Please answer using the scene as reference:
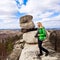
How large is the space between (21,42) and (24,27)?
2276 millimetres

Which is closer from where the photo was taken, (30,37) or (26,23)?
(30,37)

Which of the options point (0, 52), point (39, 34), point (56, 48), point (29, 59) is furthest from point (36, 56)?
point (0, 52)

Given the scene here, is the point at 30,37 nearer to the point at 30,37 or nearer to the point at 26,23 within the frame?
the point at 30,37

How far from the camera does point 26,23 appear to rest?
2855cm

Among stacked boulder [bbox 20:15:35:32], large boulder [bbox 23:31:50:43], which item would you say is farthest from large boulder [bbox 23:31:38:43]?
stacked boulder [bbox 20:15:35:32]

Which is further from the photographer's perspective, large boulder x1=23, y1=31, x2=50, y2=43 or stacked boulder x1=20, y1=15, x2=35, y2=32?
stacked boulder x1=20, y1=15, x2=35, y2=32

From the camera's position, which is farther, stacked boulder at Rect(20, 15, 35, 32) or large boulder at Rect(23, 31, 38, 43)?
stacked boulder at Rect(20, 15, 35, 32)

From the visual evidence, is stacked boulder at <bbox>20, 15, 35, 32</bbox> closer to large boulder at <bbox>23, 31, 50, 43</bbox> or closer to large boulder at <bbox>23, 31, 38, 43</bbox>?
large boulder at <bbox>23, 31, 50, 43</bbox>

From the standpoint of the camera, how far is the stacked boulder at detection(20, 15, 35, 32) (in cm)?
2850

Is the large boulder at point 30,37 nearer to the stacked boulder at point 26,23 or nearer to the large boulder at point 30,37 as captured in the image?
the large boulder at point 30,37

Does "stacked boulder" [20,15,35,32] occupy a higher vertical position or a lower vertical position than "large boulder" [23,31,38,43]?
higher

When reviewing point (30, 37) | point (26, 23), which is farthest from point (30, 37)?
point (26, 23)

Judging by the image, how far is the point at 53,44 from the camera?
24641 mm

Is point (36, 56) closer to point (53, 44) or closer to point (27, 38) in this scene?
point (53, 44)
